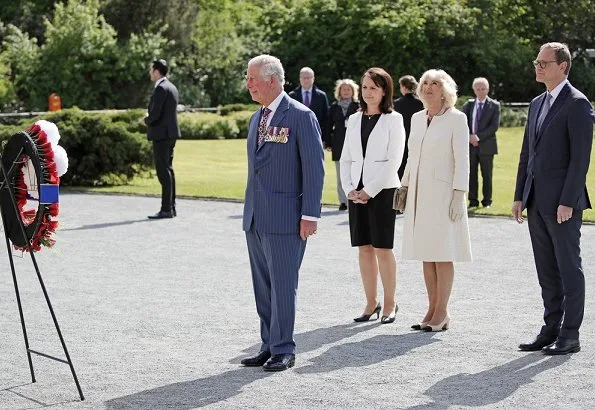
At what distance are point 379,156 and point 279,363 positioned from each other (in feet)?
7.72

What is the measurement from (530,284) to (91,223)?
704cm

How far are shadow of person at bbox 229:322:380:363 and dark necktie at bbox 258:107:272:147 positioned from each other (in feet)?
4.69

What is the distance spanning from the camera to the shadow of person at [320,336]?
331 inches

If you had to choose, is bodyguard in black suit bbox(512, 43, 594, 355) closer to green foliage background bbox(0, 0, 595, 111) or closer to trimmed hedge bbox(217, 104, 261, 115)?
trimmed hedge bbox(217, 104, 261, 115)

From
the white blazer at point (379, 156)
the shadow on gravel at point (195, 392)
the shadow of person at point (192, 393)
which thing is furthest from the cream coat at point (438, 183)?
the shadow of person at point (192, 393)

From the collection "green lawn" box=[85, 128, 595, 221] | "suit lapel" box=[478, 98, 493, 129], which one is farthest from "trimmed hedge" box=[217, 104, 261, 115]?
"suit lapel" box=[478, 98, 493, 129]

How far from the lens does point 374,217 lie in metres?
9.54

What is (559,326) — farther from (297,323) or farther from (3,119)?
(3,119)

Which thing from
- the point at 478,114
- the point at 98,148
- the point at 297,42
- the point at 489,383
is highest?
the point at 297,42

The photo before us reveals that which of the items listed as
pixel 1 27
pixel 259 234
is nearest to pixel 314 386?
pixel 259 234

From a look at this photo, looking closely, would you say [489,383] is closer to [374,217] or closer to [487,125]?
[374,217]

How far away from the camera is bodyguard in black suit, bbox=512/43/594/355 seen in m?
8.07

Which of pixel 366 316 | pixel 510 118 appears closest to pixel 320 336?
pixel 366 316

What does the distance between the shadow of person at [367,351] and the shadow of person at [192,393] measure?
0.42 metres
